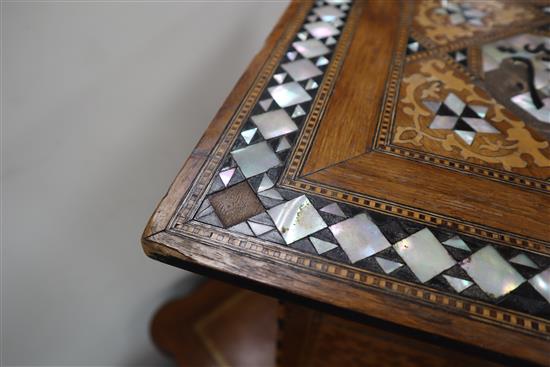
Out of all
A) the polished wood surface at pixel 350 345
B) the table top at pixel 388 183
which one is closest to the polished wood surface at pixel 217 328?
the polished wood surface at pixel 350 345

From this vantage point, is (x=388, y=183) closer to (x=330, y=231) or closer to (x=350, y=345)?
(x=330, y=231)

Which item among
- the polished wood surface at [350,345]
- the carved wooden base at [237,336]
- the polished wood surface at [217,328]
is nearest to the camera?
the polished wood surface at [350,345]

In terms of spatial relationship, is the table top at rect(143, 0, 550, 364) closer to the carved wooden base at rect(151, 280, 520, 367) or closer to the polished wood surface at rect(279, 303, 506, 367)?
the polished wood surface at rect(279, 303, 506, 367)

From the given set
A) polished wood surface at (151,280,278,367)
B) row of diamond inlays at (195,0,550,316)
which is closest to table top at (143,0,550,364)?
row of diamond inlays at (195,0,550,316)

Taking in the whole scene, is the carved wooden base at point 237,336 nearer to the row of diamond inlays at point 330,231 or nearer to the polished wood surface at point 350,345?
the polished wood surface at point 350,345

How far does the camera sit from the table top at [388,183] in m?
0.46

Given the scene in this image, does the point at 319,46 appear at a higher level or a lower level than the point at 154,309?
higher

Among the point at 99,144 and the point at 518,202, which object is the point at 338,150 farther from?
the point at 99,144

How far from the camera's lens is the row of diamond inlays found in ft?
1.55

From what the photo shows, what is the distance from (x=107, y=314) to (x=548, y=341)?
99 cm

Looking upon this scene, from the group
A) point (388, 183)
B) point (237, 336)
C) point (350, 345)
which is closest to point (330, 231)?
point (388, 183)

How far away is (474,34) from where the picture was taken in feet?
2.59

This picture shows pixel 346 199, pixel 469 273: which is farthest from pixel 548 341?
pixel 346 199

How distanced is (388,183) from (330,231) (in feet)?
0.37
